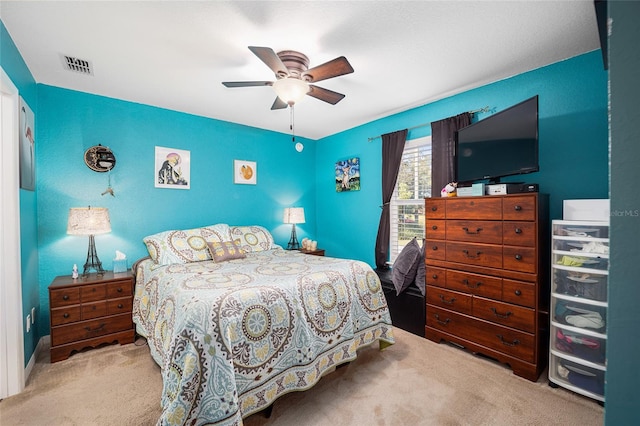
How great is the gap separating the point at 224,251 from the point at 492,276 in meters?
2.60

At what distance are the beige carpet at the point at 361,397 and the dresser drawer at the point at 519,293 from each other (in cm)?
58

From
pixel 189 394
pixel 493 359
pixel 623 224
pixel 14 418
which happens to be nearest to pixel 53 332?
pixel 14 418

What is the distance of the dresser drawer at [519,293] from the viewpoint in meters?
2.04

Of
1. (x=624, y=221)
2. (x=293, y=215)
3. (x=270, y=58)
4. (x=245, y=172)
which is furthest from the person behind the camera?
(x=293, y=215)

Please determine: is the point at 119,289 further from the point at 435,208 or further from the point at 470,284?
the point at 470,284

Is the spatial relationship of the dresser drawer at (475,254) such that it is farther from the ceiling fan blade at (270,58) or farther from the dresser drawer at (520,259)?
the ceiling fan blade at (270,58)

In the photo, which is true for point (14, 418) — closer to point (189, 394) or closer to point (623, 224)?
point (189, 394)

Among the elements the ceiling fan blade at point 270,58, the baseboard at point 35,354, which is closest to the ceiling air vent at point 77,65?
the ceiling fan blade at point 270,58

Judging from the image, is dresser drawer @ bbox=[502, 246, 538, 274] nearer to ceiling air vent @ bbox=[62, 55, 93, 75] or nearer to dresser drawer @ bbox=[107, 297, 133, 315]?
dresser drawer @ bbox=[107, 297, 133, 315]

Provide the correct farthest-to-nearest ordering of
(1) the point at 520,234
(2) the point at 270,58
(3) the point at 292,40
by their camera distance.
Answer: (1) the point at 520,234 < (3) the point at 292,40 < (2) the point at 270,58

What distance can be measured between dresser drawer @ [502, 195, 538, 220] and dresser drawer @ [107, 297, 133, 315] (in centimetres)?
350

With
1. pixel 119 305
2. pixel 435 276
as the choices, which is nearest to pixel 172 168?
pixel 119 305

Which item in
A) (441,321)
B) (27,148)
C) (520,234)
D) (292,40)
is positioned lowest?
(441,321)

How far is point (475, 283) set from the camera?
7.73 feet
